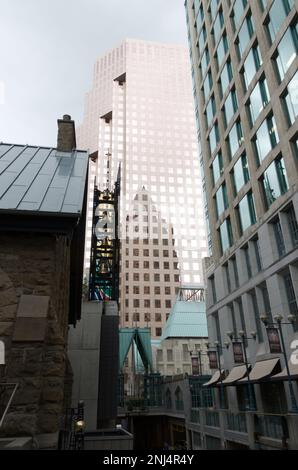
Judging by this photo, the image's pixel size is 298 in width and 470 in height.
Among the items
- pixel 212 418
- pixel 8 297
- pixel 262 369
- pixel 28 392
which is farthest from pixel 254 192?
pixel 28 392

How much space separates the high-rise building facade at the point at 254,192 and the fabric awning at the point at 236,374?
12 cm

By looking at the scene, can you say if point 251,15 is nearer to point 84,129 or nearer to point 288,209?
point 288,209

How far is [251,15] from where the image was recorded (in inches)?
1271

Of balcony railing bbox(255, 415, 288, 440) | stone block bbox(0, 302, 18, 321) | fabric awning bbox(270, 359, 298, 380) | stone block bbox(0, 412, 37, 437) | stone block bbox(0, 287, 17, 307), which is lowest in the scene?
balcony railing bbox(255, 415, 288, 440)

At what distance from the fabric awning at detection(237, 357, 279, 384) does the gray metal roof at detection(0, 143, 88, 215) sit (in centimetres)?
1840

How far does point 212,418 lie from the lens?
28.3 m

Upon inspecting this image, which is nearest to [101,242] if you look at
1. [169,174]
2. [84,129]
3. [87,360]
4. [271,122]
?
[87,360]

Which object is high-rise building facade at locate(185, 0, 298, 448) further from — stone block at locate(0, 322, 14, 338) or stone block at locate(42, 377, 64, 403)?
stone block at locate(0, 322, 14, 338)

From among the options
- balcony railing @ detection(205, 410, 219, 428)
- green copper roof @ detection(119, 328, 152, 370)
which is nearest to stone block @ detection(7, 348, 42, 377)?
balcony railing @ detection(205, 410, 219, 428)

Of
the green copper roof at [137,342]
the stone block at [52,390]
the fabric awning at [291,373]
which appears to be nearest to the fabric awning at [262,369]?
the fabric awning at [291,373]

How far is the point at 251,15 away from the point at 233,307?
1065 inches

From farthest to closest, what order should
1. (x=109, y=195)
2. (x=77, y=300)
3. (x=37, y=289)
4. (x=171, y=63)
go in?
(x=171, y=63), (x=109, y=195), (x=77, y=300), (x=37, y=289)

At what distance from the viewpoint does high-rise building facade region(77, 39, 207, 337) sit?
102062mm

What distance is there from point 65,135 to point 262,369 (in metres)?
19.9
